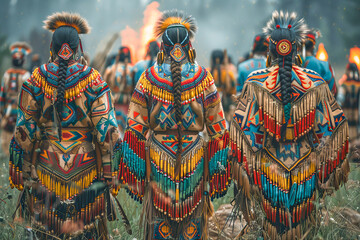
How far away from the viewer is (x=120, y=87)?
8594 millimetres

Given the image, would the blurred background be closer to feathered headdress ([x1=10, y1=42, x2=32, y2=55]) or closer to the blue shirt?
feathered headdress ([x1=10, y1=42, x2=32, y2=55])

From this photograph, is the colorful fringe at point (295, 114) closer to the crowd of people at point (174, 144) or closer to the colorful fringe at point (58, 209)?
the crowd of people at point (174, 144)

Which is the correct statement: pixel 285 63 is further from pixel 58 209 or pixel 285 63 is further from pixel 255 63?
pixel 255 63

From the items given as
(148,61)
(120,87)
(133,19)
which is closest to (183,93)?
(148,61)

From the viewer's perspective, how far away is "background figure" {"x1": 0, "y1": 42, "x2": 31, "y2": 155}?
855cm

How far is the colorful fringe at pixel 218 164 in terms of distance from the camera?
12.6 feet

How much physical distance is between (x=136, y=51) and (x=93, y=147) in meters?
8.01

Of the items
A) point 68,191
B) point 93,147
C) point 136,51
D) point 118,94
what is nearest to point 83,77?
point 93,147

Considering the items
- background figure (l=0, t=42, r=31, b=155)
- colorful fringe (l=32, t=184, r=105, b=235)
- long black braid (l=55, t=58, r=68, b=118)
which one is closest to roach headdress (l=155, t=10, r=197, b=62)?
long black braid (l=55, t=58, r=68, b=118)

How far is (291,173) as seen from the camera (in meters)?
3.85

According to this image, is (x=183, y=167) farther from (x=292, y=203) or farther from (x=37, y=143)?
(x=37, y=143)

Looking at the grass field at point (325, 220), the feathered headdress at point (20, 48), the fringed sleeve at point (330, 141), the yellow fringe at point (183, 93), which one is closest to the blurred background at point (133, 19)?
the feathered headdress at point (20, 48)

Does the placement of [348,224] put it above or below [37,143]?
below

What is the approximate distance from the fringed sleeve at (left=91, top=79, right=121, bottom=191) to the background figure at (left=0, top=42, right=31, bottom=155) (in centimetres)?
504
